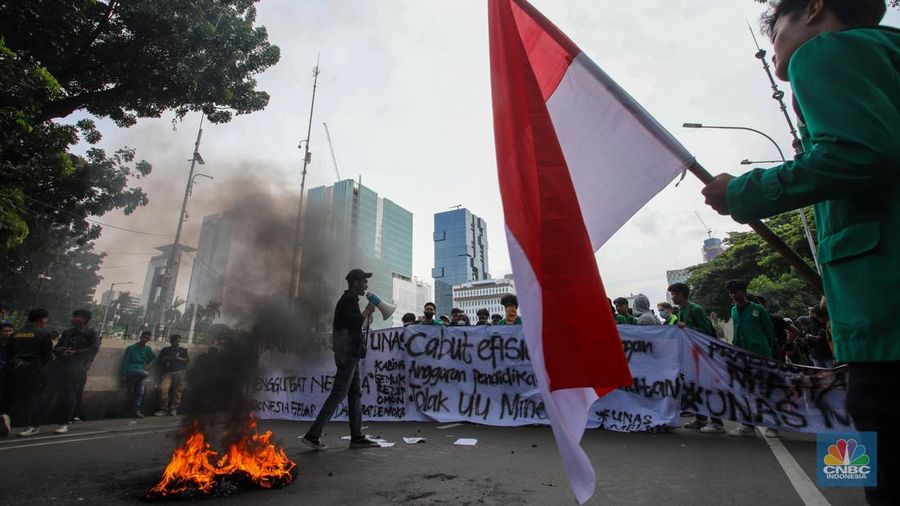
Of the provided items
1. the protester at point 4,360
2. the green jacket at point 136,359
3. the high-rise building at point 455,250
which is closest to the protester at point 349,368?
the protester at point 4,360

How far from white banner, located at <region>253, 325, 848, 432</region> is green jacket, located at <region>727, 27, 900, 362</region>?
5.51 metres

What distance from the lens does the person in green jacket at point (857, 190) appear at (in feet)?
3.69

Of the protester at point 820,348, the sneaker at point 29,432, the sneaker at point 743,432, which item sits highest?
the protester at point 820,348

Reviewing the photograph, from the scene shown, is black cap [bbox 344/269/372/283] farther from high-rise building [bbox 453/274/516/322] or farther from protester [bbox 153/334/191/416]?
high-rise building [bbox 453/274/516/322]

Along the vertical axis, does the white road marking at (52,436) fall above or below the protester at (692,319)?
below

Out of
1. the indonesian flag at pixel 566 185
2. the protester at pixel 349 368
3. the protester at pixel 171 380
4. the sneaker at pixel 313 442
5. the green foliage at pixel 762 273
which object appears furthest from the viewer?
the green foliage at pixel 762 273

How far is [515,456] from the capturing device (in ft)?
14.9

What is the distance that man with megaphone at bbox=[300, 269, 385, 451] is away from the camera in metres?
5.06

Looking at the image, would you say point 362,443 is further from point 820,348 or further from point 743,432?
point 820,348

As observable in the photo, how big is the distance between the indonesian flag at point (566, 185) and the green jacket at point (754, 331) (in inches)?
218

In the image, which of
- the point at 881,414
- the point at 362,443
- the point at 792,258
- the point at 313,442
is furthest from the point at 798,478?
the point at 313,442

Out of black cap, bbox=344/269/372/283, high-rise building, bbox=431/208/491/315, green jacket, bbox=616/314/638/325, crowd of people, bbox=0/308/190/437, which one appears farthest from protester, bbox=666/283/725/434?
high-rise building, bbox=431/208/491/315

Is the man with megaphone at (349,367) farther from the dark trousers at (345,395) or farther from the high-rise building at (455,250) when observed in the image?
the high-rise building at (455,250)

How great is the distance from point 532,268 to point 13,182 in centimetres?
1229
